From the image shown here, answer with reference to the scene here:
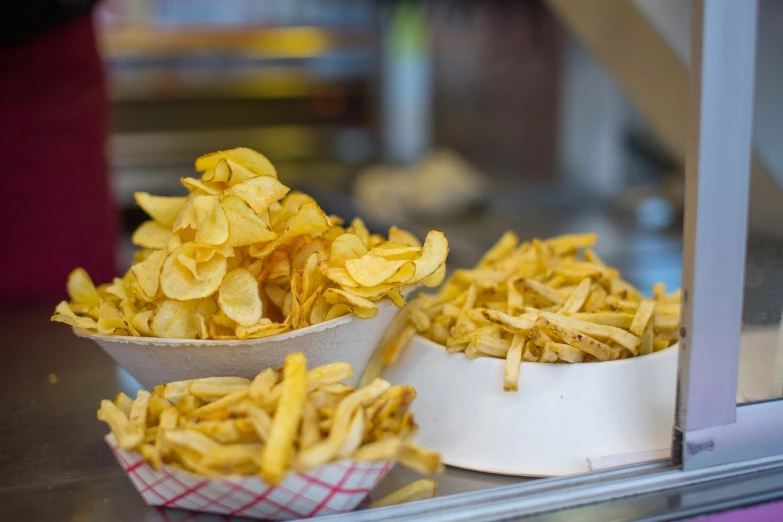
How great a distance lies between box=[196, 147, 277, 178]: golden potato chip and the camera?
2.92 feet

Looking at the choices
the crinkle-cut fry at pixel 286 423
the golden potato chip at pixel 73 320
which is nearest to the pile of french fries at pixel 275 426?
the crinkle-cut fry at pixel 286 423

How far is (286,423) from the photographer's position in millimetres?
655

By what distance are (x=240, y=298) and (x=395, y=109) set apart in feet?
13.1

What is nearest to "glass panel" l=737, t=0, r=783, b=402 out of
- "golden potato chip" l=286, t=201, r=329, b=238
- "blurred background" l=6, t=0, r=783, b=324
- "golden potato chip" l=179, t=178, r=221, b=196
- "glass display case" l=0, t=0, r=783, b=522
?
"glass display case" l=0, t=0, r=783, b=522

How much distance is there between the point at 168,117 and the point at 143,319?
4055mm

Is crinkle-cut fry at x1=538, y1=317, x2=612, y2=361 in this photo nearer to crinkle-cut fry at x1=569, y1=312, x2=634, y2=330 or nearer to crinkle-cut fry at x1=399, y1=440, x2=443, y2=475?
A: crinkle-cut fry at x1=569, y1=312, x2=634, y2=330

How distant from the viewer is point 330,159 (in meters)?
4.76

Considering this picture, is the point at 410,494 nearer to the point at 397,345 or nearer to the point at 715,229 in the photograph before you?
the point at 397,345

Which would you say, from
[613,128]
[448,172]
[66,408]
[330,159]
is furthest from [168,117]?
[66,408]

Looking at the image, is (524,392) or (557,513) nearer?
(557,513)

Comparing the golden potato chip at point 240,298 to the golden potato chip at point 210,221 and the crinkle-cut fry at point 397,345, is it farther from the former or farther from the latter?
the crinkle-cut fry at point 397,345

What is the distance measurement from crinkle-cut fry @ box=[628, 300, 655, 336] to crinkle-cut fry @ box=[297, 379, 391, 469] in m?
0.32

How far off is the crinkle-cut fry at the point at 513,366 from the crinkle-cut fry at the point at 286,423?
25cm

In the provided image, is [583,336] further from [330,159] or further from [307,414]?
[330,159]
